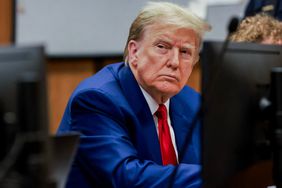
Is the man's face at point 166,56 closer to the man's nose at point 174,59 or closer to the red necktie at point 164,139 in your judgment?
the man's nose at point 174,59

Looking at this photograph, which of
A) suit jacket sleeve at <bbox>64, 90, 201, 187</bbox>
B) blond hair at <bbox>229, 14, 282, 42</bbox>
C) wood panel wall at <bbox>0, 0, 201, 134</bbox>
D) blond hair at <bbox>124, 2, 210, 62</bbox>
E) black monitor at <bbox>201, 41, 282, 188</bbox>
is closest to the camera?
black monitor at <bbox>201, 41, 282, 188</bbox>

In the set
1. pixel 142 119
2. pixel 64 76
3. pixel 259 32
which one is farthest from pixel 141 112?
pixel 64 76

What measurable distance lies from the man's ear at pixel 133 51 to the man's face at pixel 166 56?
0.04 m

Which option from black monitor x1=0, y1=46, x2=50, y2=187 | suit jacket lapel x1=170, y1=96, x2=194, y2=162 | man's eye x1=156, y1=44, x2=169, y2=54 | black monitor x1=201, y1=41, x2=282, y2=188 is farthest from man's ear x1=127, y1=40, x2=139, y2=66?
black monitor x1=0, y1=46, x2=50, y2=187

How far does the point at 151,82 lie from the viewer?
66.8 inches

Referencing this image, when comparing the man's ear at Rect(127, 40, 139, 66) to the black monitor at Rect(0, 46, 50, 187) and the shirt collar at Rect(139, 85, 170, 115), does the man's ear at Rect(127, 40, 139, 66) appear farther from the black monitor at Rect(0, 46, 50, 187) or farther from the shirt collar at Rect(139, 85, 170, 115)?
the black monitor at Rect(0, 46, 50, 187)

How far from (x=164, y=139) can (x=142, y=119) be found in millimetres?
111

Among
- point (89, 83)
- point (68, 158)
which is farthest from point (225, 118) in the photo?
point (89, 83)

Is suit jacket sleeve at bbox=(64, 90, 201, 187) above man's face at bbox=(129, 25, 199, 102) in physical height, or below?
below

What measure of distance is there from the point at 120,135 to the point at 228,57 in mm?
466

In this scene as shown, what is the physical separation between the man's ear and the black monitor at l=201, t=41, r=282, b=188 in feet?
1.68

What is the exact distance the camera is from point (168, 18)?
1643mm

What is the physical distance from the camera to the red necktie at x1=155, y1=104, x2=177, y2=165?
174 centimetres

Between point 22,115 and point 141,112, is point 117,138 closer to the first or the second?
point 141,112
